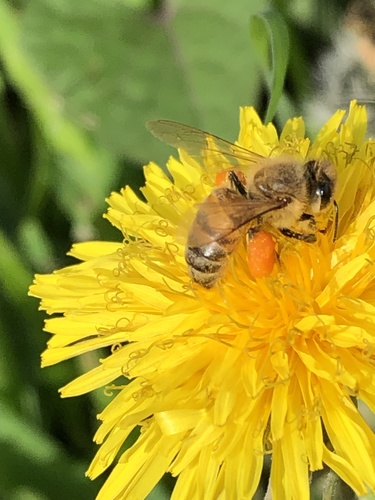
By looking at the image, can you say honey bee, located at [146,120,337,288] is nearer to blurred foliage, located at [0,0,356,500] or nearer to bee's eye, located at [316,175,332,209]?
bee's eye, located at [316,175,332,209]

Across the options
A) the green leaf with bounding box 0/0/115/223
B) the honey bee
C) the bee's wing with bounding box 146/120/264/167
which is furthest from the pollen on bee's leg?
the green leaf with bounding box 0/0/115/223

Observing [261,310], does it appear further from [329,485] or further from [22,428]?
[22,428]

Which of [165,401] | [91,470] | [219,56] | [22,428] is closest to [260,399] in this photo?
[165,401]

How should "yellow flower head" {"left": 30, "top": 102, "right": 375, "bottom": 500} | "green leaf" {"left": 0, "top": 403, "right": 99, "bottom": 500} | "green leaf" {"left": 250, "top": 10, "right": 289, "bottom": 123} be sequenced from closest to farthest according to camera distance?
"yellow flower head" {"left": 30, "top": 102, "right": 375, "bottom": 500} < "green leaf" {"left": 250, "top": 10, "right": 289, "bottom": 123} < "green leaf" {"left": 0, "top": 403, "right": 99, "bottom": 500}

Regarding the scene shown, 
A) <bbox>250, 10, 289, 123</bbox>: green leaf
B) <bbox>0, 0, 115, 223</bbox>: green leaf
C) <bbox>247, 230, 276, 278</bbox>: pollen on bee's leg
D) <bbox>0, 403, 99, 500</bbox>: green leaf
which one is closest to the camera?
<bbox>247, 230, 276, 278</bbox>: pollen on bee's leg

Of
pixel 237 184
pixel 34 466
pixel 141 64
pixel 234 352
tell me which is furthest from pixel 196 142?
pixel 34 466

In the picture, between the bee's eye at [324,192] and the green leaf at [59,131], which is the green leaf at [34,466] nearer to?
the green leaf at [59,131]

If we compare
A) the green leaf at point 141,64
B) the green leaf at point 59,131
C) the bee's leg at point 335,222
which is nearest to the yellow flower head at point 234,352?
the bee's leg at point 335,222

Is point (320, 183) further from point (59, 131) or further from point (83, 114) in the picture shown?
point (59, 131)

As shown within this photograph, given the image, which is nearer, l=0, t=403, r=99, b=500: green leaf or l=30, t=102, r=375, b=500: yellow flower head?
l=30, t=102, r=375, b=500: yellow flower head
